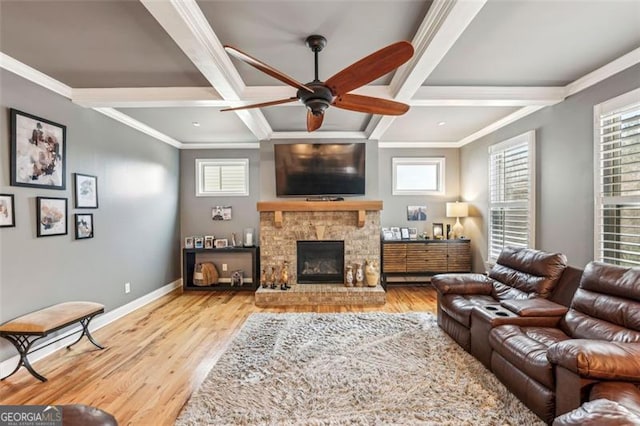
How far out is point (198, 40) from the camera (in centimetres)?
207

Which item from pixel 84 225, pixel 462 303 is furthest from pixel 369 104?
pixel 84 225

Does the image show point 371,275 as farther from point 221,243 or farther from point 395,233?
point 221,243

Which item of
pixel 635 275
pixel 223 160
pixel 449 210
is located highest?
pixel 223 160

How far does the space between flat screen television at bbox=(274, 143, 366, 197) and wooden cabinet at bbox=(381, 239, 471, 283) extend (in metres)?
1.32

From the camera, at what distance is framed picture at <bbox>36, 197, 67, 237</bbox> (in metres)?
2.86

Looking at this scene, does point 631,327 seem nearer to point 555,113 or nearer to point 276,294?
point 555,113

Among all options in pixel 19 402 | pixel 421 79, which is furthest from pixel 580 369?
pixel 19 402

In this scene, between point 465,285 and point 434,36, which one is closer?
point 434,36

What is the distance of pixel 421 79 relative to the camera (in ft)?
8.84

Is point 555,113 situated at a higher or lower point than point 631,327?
higher

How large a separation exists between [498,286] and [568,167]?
5.01 ft

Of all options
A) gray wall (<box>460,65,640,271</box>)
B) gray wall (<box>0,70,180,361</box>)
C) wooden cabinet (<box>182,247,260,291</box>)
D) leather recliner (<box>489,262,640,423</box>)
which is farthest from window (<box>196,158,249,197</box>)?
leather recliner (<box>489,262,640,423</box>)

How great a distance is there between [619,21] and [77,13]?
382cm

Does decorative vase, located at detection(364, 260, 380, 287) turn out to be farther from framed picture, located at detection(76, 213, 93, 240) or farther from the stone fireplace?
framed picture, located at detection(76, 213, 93, 240)
